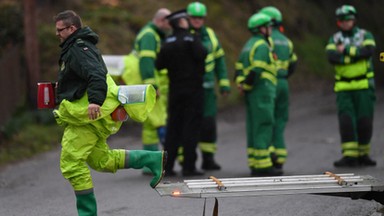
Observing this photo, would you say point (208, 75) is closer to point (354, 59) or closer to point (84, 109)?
point (354, 59)

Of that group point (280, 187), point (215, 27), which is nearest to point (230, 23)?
point (215, 27)

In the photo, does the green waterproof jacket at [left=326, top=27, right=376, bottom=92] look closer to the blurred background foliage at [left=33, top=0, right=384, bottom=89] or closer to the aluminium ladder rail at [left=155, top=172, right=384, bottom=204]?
the aluminium ladder rail at [left=155, top=172, right=384, bottom=204]

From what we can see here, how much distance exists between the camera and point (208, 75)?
40.2ft

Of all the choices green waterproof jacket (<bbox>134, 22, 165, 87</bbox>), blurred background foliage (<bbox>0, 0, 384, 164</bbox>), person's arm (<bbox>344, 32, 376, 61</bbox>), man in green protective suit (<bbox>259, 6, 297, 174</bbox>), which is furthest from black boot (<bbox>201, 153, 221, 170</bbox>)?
blurred background foliage (<bbox>0, 0, 384, 164</bbox>)

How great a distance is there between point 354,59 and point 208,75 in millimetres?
1915

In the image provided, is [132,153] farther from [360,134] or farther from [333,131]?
[333,131]

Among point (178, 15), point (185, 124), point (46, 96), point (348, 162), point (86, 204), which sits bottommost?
point (348, 162)

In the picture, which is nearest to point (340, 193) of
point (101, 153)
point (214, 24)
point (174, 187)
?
point (174, 187)

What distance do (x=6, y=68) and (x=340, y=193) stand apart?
924cm

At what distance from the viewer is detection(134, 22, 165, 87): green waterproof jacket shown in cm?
1193

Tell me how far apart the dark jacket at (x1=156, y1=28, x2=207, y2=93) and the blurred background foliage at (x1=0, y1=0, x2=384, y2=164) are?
3.60m

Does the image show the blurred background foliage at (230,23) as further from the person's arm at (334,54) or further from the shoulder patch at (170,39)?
the person's arm at (334,54)

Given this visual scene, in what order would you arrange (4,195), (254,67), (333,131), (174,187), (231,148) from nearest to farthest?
(174,187) < (4,195) < (254,67) < (231,148) < (333,131)

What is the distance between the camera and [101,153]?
8039 millimetres
